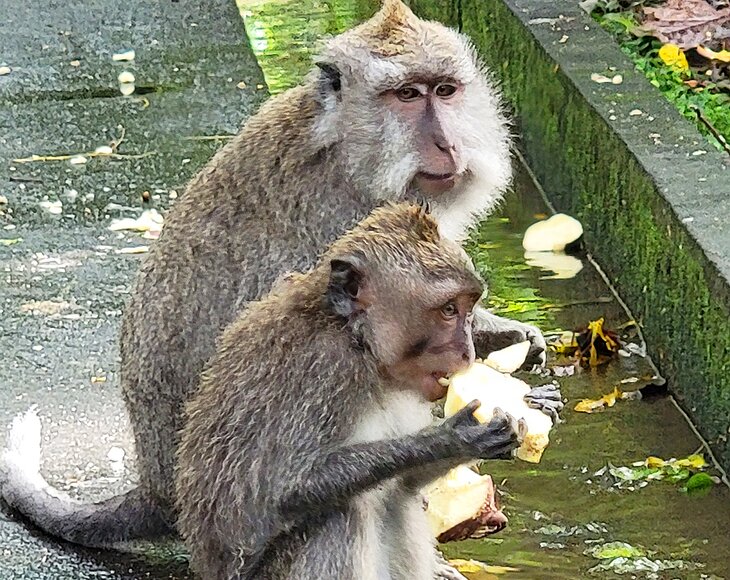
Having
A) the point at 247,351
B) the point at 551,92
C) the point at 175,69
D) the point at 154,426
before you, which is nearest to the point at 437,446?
the point at 247,351

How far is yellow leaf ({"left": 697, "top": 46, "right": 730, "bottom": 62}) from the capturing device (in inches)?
298

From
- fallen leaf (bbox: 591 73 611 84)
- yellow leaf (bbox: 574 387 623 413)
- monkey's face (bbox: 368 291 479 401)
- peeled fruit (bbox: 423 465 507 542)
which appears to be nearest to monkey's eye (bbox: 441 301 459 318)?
monkey's face (bbox: 368 291 479 401)

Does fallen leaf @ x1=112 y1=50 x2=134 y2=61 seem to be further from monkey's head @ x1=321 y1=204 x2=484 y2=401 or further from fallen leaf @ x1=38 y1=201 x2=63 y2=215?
monkey's head @ x1=321 y1=204 x2=484 y2=401

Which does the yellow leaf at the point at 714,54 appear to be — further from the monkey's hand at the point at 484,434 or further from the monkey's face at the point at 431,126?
the monkey's hand at the point at 484,434

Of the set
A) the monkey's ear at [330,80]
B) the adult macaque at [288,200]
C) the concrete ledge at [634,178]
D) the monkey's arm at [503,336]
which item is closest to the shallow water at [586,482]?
the concrete ledge at [634,178]

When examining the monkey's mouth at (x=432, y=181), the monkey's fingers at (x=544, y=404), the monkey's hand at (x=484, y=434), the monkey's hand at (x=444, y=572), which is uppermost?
the monkey's mouth at (x=432, y=181)

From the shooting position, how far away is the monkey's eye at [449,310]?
3.97 meters

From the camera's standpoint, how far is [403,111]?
4.98 m

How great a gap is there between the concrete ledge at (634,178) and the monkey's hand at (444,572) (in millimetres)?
1088

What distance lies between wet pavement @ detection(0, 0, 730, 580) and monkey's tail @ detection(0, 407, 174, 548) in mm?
53

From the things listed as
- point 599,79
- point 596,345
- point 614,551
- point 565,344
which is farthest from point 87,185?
point 614,551

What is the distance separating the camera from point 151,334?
15.8 feet

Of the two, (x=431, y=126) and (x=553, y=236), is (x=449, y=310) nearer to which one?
(x=431, y=126)

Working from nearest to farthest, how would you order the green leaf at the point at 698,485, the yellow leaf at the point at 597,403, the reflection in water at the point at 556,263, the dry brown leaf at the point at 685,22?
the green leaf at the point at 698,485
the yellow leaf at the point at 597,403
the reflection in water at the point at 556,263
the dry brown leaf at the point at 685,22
